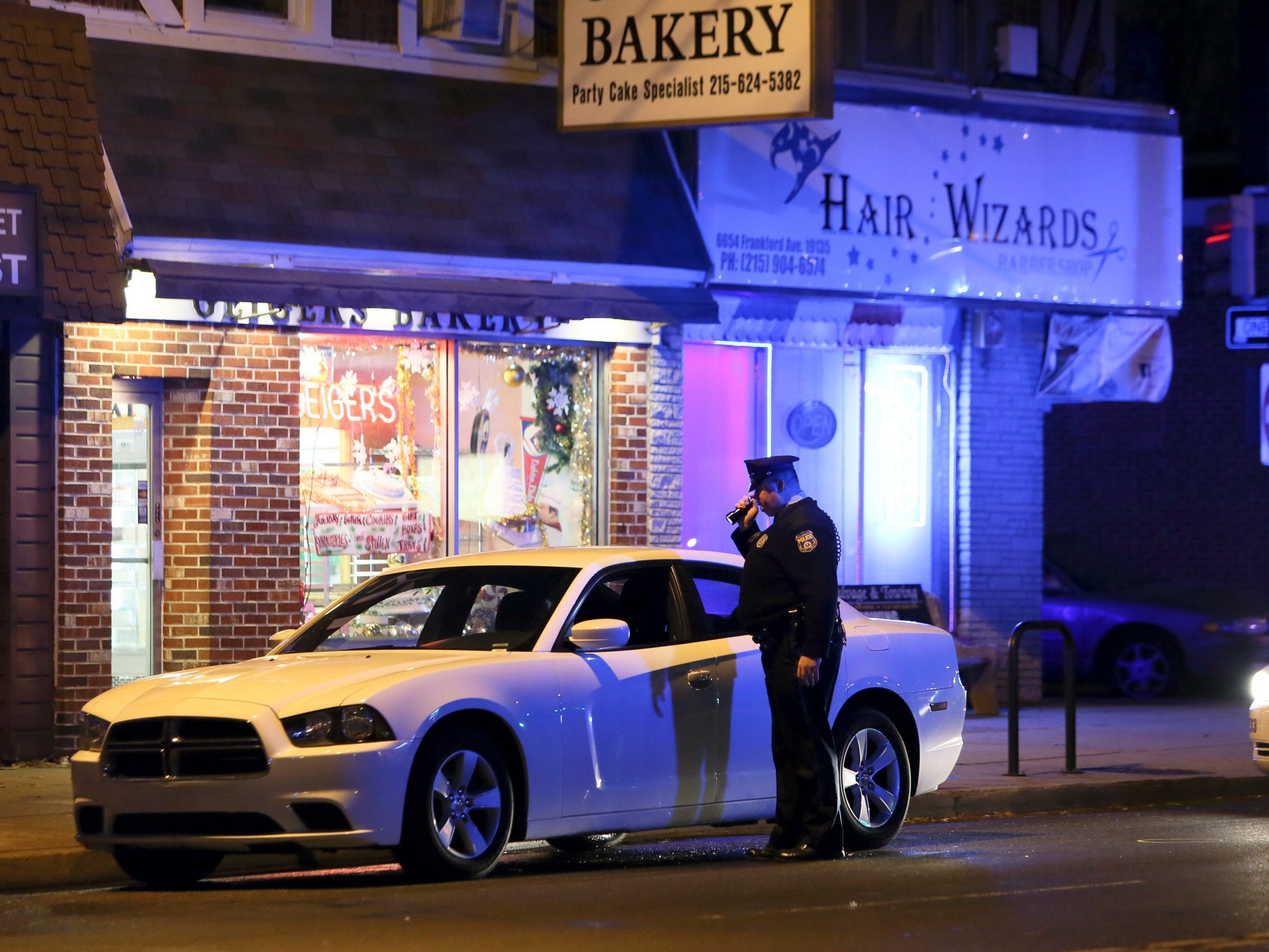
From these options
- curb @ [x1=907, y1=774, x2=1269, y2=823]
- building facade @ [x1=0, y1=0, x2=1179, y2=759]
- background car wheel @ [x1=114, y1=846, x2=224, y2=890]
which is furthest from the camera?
building facade @ [x1=0, y1=0, x2=1179, y2=759]

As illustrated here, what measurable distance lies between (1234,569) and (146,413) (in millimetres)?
14894

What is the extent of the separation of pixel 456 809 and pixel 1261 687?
5.54 meters

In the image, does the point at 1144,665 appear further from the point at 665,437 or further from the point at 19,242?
the point at 19,242

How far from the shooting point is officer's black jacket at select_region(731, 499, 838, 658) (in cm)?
890

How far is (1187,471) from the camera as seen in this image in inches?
942

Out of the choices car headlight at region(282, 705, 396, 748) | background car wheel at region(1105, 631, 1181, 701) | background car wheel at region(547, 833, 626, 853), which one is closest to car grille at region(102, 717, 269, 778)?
car headlight at region(282, 705, 396, 748)

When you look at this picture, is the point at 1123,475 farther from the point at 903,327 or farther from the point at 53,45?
the point at 53,45

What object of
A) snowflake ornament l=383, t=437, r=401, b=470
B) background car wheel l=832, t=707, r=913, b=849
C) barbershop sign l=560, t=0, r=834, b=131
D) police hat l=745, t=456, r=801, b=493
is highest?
barbershop sign l=560, t=0, r=834, b=131

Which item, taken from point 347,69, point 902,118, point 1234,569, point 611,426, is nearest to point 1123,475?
point 1234,569

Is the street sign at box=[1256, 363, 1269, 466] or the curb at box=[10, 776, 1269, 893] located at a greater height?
the street sign at box=[1256, 363, 1269, 466]

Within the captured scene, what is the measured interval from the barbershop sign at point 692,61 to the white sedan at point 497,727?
485 centimetres

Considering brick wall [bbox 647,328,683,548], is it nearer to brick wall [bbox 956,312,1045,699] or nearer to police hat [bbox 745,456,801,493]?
brick wall [bbox 956,312,1045,699]

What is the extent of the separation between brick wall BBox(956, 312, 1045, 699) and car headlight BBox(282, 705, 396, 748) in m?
9.93

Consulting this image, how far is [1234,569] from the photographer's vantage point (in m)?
23.6
